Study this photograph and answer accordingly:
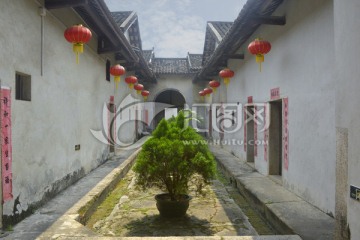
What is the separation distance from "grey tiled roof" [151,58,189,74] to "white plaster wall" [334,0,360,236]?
17166mm

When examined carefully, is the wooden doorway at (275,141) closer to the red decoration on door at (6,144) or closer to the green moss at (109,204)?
the green moss at (109,204)

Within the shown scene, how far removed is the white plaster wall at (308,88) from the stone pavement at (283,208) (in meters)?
0.20

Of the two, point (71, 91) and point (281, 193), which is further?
point (71, 91)

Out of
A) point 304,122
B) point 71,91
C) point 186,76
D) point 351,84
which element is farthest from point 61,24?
point 186,76

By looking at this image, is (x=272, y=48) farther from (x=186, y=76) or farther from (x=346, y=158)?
(x=186, y=76)

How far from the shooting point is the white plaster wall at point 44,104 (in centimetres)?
427

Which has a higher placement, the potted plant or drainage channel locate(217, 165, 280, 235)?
the potted plant

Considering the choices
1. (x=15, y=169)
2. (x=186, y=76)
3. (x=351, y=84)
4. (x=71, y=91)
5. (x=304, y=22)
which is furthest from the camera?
(x=186, y=76)

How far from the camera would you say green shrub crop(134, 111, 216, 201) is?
4945mm

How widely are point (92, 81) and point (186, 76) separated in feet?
41.3

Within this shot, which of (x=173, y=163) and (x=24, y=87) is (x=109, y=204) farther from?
(x=24, y=87)

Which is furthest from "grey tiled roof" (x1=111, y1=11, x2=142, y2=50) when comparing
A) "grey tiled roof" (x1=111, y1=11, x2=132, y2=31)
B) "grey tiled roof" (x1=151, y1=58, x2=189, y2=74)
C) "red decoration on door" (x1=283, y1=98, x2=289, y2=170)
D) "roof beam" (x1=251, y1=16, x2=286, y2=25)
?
"red decoration on door" (x1=283, y1=98, x2=289, y2=170)

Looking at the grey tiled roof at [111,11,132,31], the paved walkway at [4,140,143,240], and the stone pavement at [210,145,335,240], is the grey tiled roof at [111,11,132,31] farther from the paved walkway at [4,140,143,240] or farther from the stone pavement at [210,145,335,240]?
the stone pavement at [210,145,335,240]

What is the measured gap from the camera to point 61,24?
5973 millimetres
